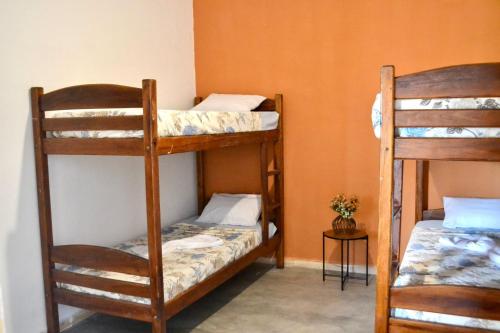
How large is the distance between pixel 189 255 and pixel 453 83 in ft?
6.26

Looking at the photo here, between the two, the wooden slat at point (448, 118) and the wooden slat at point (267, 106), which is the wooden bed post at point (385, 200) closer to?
the wooden slat at point (448, 118)

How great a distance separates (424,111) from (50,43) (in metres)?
2.14

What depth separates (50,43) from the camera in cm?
283

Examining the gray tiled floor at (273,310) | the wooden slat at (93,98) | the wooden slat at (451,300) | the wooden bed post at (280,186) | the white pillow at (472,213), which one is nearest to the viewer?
the wooden slat at (451,300)

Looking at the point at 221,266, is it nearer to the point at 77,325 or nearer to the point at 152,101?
the point at 77,325

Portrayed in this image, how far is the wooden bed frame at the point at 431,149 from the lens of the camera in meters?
1.80

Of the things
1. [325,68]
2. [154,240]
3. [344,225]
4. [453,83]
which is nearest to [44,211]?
[154,240]

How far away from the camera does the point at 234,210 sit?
13.1 feet

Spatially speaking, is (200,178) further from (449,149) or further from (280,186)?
(449,149)

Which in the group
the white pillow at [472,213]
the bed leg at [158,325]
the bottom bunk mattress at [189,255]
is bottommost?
the bed leg at [158,325]

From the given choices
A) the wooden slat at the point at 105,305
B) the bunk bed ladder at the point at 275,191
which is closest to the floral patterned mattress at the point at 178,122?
the bunk bed ladder at the point at 275,191

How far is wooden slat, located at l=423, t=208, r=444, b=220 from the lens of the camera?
3471 mm

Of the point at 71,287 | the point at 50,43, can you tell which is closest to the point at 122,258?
the point at 71,287

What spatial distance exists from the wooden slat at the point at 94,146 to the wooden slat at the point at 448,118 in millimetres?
1270
